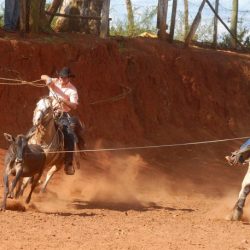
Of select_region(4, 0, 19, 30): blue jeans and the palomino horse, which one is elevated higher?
select_region(4, 0, 19, 30): blue jeans

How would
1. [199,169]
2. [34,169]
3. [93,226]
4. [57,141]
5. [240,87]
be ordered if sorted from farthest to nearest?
[240,87]
[199,169]
[57,141]
[34,169]
[93,226]

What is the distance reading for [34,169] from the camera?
12.9 m

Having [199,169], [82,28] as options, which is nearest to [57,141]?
[199,169]

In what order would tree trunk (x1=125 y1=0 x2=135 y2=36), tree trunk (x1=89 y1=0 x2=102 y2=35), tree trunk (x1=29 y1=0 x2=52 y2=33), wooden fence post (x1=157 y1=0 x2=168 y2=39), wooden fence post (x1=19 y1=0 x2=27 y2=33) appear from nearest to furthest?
wooden fence post (x1=19 y1=0 x2=27 y2=33) < tree trunk (x1=29 y1=0 x2=52 y2=33) < tree trunk (x1=89 y1=0 x2=102 y2=35) < wooden fence post (x1=157 y1=0 x2=168 y2=39) < tree trunk (x1=125 y1=0 x2=135 y2=36)

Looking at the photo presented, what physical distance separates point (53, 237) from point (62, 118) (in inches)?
168

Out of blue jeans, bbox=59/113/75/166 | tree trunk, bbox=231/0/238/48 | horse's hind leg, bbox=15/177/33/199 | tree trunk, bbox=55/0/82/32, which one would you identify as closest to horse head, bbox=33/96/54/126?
blue jeans, bbox=59/113/75/166

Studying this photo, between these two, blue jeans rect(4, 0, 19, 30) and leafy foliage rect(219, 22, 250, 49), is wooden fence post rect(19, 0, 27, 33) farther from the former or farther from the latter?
leafy foliage rect(219, 22, 250, 49)

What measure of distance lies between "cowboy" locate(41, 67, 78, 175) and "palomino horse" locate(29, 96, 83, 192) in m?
0.24

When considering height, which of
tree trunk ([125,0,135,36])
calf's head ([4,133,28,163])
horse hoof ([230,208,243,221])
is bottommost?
horse hoof ([230,208,243,221])

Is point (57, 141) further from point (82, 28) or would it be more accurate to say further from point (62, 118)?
point (82, 28)

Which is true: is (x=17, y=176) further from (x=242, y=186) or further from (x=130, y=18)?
(x=130, y=18)

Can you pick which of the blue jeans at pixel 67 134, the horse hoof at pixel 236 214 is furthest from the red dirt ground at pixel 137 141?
the blue jeans at pixel 67 134

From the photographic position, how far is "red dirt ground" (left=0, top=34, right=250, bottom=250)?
11.2 m

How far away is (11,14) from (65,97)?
6.76m
